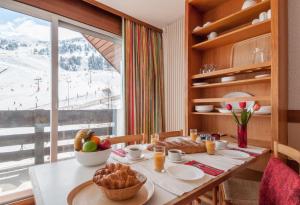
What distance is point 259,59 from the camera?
180 cm

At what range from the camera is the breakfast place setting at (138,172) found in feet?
2.23

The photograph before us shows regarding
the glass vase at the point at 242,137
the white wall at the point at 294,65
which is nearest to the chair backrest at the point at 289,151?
the glass vase at the point at 242,137

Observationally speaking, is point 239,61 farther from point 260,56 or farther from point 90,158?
point 90,158

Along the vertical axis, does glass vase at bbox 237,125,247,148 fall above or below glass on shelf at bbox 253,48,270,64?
below

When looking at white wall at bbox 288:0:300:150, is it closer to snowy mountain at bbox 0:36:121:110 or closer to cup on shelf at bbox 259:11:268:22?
cup on shelf at bbox 259:11:268:22

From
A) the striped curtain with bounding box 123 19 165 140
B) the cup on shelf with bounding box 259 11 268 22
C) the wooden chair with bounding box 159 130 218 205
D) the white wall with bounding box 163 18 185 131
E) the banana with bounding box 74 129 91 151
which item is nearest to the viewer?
the banana with bounding box 74 129 91 151

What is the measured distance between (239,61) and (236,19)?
44 centimetres

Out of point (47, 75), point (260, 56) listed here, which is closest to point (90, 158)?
point (47, 75)

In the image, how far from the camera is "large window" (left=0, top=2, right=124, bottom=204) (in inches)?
68.7

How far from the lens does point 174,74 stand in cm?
274

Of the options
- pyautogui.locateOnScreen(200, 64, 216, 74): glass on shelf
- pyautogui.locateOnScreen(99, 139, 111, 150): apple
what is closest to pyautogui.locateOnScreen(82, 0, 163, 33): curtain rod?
pyautogui.locateOnScreen(200, 64, 216, 74): glass on shelf

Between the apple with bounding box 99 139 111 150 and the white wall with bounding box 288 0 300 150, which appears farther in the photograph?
the white wall with bounding box 288 0 300 150

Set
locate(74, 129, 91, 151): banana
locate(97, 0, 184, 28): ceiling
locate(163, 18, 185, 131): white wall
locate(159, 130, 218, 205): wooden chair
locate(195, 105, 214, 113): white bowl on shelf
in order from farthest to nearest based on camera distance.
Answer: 1. locate(163, 18, 185, 131): white wall
2. locate(97, 0, 184, 28): ceiling
3. locate(195, 105, 214, 113): white bowl on shelf
4. locate(159, 130, 218, 205): wooden chair
5. locate(74, 129, 91, 151): banana

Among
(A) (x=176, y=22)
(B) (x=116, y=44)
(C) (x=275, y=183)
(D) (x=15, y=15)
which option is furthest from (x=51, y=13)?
(C) (x=275, y=183)
